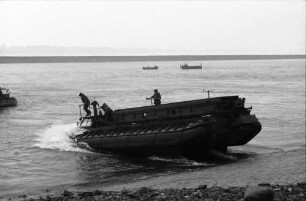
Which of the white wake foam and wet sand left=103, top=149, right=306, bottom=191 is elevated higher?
wet sand left=103, top=149, right=306, bottom=191

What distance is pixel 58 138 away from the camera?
1308 inches

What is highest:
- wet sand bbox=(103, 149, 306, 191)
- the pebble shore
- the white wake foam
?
the pebble shore

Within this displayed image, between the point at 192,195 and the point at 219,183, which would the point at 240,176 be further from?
the point at 192,195

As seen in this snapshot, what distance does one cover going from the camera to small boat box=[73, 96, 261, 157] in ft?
80.6

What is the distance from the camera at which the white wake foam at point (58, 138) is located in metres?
30.3

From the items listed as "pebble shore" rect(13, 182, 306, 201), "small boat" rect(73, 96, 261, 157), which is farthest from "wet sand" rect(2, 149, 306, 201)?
"small boat" rect(73, 96, 261, 157)

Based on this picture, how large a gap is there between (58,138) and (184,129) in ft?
40.5

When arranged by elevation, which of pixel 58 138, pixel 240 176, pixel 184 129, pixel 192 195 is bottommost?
pixel 58 138

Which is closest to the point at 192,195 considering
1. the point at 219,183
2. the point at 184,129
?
the point at 219,183

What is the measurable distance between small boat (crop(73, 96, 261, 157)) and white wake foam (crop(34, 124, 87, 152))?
2816mm

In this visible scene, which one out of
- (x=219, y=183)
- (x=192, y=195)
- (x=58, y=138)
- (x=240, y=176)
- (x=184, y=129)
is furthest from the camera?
(x=58, y=138)

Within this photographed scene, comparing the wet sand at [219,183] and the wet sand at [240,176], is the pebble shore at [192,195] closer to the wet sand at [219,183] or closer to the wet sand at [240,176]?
the wet sand at [219,183]

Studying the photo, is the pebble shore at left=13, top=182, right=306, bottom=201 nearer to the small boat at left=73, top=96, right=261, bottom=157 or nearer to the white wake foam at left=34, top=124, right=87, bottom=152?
the small boat at left=73, top=96, right=261, bottom=157

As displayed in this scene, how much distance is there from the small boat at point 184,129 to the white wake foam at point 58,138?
2.82 metres
